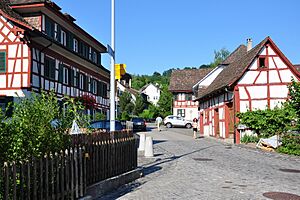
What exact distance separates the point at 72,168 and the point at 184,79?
59.5m

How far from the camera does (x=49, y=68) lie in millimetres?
26109

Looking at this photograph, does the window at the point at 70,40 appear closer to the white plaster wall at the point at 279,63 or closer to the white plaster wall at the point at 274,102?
the white plaster wall at the point at 279,63

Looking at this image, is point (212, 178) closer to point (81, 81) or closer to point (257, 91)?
point (257, 91)

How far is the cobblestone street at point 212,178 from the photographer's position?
28.0 ft

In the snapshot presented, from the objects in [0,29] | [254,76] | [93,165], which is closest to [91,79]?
[0,29]

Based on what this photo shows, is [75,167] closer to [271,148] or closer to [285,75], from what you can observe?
[271,148]

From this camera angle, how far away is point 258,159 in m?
15.9

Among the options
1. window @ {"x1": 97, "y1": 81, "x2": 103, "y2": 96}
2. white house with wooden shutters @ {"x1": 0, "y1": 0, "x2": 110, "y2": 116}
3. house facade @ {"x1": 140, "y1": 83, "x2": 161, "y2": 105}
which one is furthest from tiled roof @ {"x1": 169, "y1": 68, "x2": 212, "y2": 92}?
house facade @ {"x1": 140, "y1": 83, "x2": 161, "y2": 105}

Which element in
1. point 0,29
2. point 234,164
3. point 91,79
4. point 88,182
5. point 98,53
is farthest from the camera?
point 98,53

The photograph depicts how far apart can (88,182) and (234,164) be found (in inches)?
308

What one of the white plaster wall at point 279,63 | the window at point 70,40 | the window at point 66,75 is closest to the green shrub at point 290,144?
the white plaster wall at point 279,63

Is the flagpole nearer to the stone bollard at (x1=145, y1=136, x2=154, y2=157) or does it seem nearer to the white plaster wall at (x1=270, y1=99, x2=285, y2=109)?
the stone bollard at (x1=145, y1=136, x2=154, y2=157)

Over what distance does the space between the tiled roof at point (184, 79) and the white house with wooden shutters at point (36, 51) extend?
33.0 meters

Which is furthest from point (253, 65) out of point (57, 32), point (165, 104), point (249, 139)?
point (165, 104)
